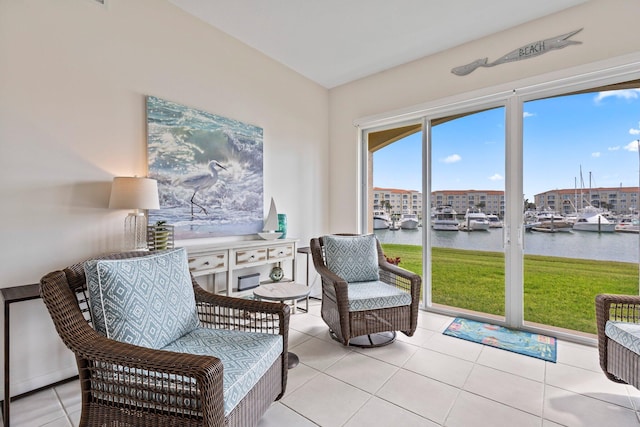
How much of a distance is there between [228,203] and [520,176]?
9.11 feet

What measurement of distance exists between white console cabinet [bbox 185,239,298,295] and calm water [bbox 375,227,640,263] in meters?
1.54

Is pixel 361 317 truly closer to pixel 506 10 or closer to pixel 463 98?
pixel 463 98

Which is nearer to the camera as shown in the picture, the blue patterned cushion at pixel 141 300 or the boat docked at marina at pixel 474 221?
the blue patterned cushion at pixel 141 300

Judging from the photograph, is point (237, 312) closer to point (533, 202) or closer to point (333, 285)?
point (333, 285)

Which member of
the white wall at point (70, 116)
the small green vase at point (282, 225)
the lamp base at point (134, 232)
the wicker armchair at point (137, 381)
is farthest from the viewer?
the small green vase at point (282, 225)

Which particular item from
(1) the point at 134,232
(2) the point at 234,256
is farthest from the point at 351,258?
(1) the point at 134,232

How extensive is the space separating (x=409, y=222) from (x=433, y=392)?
6.61ft

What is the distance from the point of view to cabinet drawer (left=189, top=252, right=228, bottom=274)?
2426 mm

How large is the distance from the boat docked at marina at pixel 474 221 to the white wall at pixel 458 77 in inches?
48.1

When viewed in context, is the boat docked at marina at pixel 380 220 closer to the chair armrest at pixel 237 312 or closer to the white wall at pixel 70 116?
the white wall at pixel 70 116

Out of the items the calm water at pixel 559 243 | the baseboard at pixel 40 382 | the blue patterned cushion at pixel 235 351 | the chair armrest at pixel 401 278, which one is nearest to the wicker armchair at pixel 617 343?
the calm water at pixel 559 243

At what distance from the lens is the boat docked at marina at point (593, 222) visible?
2.60m

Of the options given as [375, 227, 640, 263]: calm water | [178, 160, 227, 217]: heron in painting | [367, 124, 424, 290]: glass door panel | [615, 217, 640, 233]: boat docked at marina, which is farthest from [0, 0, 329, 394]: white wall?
[615, 217, 640, 233]: boat docked at marina

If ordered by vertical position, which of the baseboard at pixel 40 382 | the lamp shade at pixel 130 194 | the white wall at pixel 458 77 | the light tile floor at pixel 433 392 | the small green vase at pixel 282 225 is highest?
the white wall at pixel 458 77
